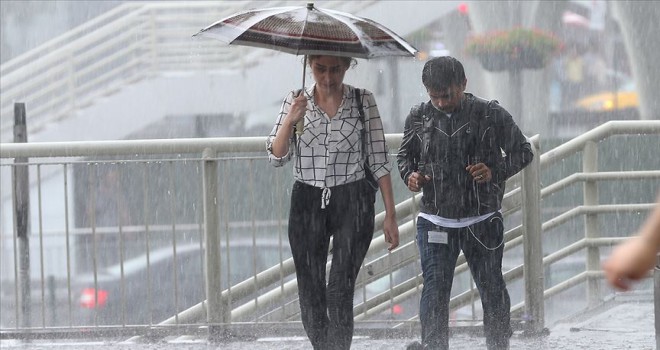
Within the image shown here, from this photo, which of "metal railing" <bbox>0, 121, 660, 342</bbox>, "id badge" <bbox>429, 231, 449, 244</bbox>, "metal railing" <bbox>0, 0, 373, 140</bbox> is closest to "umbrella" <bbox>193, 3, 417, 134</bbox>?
"id badge" <bbox>429, 231, 449, 244</bbox>

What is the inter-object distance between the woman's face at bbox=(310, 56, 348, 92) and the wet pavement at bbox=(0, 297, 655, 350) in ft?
7.45

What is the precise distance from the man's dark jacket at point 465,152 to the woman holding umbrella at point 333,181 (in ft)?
1.27

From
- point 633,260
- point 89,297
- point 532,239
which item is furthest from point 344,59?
point 89,297

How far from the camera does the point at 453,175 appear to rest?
245 inches

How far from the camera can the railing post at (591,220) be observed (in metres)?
8.51

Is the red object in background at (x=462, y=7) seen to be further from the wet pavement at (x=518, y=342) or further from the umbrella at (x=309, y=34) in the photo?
the umbrella at (x=309, y=34)

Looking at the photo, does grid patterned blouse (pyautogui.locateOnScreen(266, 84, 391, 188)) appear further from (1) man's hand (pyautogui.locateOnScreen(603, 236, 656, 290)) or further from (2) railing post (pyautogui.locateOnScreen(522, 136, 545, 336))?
(1) man's hand (pyautogui.locateOnScreen(603, 236, 656, 290))

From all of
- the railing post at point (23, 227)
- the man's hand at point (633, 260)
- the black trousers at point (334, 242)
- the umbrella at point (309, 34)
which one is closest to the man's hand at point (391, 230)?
the black trousers at point (334, 242)

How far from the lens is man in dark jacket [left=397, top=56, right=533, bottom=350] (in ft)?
20.3

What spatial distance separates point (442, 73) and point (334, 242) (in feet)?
3.08

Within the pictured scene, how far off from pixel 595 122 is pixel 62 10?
40.0 ft

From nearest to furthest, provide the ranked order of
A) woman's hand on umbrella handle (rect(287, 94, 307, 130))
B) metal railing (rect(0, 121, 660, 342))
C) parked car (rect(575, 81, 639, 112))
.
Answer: woman's hand on umbrella handle (rect(287, 94, 307, 130)) < metal railing (rect(0, 121, 660, 342)) < parked car (rect(575, 81, 639, 112))

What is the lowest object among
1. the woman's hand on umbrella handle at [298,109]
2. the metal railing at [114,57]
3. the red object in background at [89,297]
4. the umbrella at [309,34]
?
the red object in background at [89,297]

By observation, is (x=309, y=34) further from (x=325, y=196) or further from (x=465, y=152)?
(x=465, y=152)
